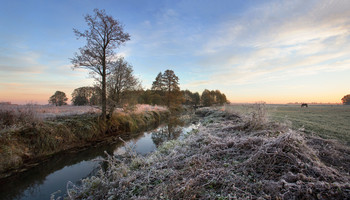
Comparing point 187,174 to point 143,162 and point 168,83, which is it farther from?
point 168,83

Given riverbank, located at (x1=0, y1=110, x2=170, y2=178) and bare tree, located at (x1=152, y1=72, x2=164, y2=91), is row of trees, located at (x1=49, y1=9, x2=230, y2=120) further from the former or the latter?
bare tree, located at (x1=152, y1=72, x2=164, y2=91)

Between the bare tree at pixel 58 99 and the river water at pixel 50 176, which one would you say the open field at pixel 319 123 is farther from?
the bare tree at pixel 58 99

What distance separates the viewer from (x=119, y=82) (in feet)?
38.3

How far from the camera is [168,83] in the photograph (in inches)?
1282

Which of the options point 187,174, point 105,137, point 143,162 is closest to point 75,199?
point 143,162

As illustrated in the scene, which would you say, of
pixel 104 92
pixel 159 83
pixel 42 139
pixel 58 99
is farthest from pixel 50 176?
pixel 159 83

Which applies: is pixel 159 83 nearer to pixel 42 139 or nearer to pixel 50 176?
pixel 42 139

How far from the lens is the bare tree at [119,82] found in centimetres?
1121

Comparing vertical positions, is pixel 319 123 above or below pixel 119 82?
below

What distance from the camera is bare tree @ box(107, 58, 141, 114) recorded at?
11211 millimetres

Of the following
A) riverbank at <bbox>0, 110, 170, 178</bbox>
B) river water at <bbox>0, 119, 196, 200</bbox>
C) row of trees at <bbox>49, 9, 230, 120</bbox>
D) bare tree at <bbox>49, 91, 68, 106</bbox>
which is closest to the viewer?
river water at <bbox>0, 119, 196, 200</bbox>

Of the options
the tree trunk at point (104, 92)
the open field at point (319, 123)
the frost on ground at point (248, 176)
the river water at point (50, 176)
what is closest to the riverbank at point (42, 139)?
the river water at point (50, 176)

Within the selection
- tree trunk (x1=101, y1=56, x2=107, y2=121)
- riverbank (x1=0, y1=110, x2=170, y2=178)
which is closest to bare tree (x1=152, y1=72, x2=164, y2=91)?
tree trunk (x1=101, y1=56, x2=107, y2=121)

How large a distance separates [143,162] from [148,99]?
30468mm
